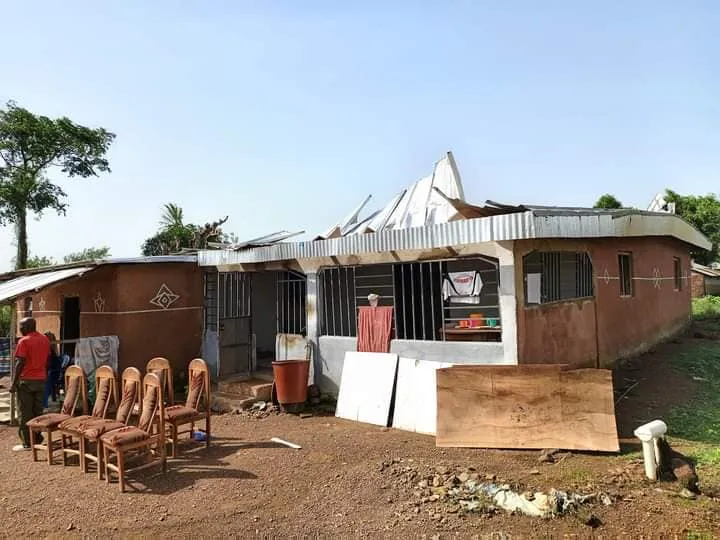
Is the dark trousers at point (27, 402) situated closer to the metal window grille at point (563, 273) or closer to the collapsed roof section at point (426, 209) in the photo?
the collapsed roof section at point (426, 209)

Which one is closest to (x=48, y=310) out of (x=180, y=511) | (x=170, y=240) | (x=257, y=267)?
(x=257, y=267)

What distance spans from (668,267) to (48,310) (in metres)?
15.4

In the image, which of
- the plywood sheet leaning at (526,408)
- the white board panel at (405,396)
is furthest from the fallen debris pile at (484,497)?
the white board panel at (405,396)

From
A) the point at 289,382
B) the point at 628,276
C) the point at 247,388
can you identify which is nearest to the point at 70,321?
the point at 247,388

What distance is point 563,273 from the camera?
29.8ft

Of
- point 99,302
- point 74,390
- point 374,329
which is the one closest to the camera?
point 74,390

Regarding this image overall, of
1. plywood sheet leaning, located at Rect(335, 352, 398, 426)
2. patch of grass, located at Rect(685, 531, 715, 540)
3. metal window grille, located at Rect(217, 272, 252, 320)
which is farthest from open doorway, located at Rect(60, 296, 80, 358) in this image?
patch of grass, located at Rect(685, 531, 715, 540)

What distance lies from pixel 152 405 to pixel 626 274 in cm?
919

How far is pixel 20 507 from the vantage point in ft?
15.7

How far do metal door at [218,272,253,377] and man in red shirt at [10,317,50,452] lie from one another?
11.9ft

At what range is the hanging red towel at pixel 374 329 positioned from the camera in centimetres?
805

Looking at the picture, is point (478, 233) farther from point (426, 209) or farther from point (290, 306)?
point (290, 306)

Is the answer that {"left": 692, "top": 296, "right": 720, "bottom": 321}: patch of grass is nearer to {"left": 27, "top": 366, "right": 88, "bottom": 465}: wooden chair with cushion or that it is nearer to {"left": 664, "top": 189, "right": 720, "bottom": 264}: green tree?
{"left": 664, "top": 189, "right": 720, "bottom": 264}: green tree

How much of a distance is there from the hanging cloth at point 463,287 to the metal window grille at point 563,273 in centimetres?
158
